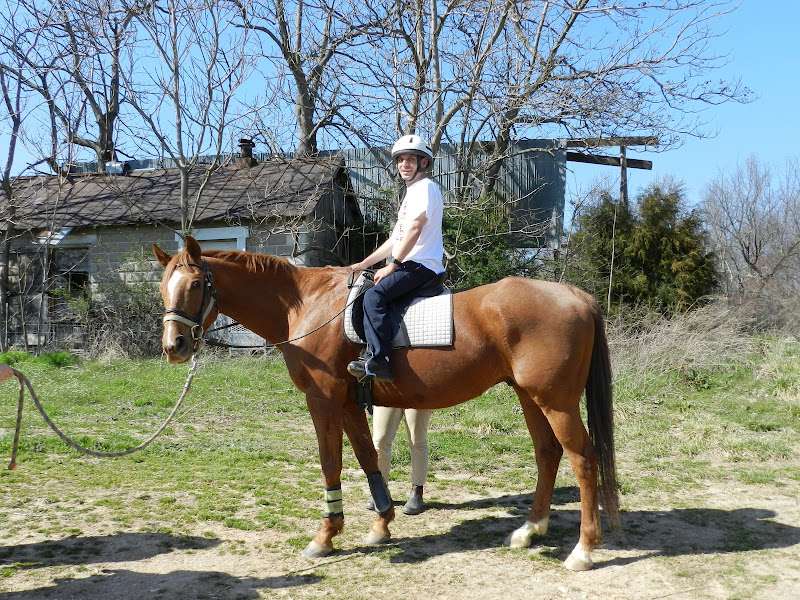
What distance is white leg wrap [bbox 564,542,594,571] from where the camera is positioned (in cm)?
392

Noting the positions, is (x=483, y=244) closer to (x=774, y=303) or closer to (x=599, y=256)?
(x=599, y=256)

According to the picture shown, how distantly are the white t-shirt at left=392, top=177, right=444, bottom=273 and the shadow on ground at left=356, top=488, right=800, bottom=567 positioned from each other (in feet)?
6.35

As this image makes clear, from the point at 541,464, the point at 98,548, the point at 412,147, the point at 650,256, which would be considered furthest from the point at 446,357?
the point at 650,256

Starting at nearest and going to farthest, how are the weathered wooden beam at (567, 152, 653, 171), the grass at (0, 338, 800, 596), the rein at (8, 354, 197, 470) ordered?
the rein at (8, 354, 197, 470), the grass at (0, 338, 800, 596), the weathered wooden beam at (567, 152, 653, 171)

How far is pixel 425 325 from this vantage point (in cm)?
420

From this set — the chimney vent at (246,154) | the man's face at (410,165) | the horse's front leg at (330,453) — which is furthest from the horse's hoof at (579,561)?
the chimney vent at (246,154)

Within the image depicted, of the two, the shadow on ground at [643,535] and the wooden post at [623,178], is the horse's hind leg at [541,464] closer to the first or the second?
the shadow on ground at [643,535]

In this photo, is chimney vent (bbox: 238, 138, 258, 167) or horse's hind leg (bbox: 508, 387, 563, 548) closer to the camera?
horse's hind leg (bbox: 508, 387, 563, 548)

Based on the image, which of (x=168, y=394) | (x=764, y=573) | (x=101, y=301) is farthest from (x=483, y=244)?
(x=764, y=573)

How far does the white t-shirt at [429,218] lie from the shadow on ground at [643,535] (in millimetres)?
1936

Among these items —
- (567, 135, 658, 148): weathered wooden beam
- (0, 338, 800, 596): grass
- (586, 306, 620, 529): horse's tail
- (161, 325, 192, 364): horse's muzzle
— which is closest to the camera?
(161, 325, 192, 364): horse's muzzle

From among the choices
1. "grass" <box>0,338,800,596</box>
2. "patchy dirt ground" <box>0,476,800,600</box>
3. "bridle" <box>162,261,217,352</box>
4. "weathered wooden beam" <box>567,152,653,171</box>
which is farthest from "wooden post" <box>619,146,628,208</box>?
"bridle" <box>162,261,217,352</box>

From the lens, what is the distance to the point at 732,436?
6.96 m

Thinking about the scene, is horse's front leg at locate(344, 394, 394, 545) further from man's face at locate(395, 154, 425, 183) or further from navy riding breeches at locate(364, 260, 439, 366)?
man's face at locate(395, 154, 425, 183)
